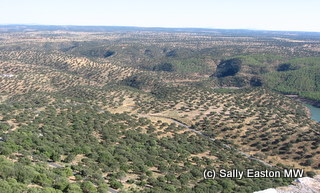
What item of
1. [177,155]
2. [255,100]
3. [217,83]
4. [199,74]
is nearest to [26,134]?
[177,155]

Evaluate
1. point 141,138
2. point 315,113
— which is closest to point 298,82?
point 315,113

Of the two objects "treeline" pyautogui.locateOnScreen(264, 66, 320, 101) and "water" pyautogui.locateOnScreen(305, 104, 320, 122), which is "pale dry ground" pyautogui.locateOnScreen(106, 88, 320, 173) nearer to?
"water" pyautogui.locateOnScreen(305, 104, 320, 122)

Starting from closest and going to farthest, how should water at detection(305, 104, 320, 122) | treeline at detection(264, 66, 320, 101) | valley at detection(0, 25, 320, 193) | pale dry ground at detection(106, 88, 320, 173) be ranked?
valley at detection(0, 25, 320, 193), pale dry ground at detection(106, 88, 320, 173), water at detection(305, 104, 320, 122), treeline at detection(264, 66, 320, 101)

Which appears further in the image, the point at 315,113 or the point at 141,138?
the point at 315,113

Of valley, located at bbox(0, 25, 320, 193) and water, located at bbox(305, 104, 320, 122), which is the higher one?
valley, located at bbox(0, 25, 320, 193)

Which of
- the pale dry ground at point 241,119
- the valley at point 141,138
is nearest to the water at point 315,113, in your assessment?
the valley at point 141,138

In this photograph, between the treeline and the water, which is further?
the treeline

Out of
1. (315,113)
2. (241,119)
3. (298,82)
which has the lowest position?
(315,113)

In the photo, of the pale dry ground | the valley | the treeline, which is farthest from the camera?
the treeline

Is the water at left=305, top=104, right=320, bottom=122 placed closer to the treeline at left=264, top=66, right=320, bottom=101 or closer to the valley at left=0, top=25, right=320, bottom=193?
the valley at left=0, top=25, right=320, bottom=193

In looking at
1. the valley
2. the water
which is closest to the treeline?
the water

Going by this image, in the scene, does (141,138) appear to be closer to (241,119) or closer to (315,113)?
(241,119)
